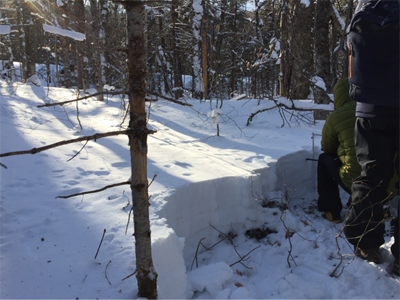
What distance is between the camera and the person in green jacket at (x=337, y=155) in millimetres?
2902

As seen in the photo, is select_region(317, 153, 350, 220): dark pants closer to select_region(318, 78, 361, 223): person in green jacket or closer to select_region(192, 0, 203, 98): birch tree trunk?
select_region(318, 78, 361, 223): person in green jacket

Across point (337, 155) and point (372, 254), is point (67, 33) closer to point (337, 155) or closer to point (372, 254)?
point (337, 155)

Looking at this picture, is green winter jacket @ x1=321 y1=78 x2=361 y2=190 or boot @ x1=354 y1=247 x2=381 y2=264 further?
green winter jacket @ x1=321 y1=78 x2=361 y2=190

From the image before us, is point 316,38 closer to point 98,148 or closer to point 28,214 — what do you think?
point 98,148

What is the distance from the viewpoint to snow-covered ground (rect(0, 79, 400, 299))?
6.46 feet

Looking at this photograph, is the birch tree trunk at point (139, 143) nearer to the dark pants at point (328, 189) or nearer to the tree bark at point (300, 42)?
the dark pants at point (328, 189)

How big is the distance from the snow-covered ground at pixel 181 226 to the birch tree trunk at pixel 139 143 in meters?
0.25

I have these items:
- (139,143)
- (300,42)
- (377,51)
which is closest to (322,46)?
(300,42)

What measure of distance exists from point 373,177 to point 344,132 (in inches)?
28.4

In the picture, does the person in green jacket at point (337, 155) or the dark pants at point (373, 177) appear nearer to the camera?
the dark pants at point (373, 177)

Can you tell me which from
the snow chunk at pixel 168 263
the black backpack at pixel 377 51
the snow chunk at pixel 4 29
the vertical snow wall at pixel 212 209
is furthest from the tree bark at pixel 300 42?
the snow chunk at pixel 168 263

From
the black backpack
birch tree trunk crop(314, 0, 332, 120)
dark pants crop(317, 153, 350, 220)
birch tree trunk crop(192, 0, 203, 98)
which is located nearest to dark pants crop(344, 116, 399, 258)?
the black backpack

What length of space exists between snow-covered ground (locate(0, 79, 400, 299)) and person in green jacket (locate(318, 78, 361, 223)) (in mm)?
274

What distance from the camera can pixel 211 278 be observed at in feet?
7.84
